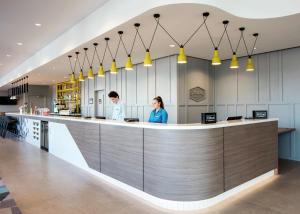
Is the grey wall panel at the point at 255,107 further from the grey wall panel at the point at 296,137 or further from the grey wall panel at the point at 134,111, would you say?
the grey wall panel at the point at 134,111

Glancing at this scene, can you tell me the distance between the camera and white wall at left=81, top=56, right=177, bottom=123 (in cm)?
704

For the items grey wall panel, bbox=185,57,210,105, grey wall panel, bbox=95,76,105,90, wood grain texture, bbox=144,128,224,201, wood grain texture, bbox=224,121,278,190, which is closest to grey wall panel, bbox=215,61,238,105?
grey wall panel, bbox=185,57,210,105

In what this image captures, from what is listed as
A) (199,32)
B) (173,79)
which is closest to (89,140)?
(199,32)

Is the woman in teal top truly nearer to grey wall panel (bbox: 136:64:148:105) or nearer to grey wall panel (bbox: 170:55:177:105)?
grey wall panel (bbox: 170:55:177:105)

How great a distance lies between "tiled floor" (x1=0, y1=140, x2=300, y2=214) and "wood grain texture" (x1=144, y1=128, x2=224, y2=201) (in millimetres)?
261

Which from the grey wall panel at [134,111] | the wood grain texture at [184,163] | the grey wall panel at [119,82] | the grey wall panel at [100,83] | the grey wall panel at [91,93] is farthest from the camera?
the grey wall panel at [91,93]

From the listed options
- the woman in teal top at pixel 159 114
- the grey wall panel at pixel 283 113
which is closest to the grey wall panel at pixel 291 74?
the grey wall panel at pixel 283 113

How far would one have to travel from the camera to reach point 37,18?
5293 millimetres

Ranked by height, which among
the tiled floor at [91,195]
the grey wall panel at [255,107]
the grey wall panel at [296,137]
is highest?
the grey wall panel at [255,107]

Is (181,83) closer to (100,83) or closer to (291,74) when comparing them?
(291,74)

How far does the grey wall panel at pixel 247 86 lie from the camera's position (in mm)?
6746

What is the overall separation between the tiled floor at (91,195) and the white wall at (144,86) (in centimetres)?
342

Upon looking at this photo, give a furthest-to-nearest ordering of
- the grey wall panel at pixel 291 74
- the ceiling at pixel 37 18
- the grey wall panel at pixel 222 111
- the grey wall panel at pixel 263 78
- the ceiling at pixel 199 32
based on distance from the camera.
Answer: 1. the grey wall panel at pixel 222 111
2. the grey wall panel at pixel 263 78
3. the grey wall panel at pixel 291 74
4. the ceiling at pixel 37 18
5. the ceiling at pixel 199 32

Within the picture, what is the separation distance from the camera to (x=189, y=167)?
311 centimetres
